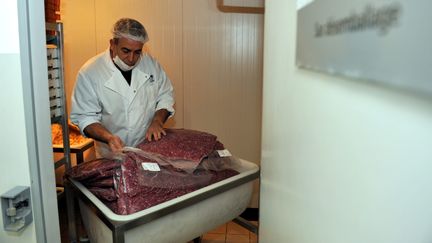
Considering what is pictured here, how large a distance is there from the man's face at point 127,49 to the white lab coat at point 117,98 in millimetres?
54

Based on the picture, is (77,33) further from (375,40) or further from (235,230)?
(375,40)

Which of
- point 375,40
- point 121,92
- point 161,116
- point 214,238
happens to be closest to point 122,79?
point 121,92

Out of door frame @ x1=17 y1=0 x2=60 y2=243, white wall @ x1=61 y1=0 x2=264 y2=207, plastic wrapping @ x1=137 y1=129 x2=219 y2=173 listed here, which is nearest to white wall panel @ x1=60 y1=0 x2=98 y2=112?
white wall @ x1=61 y1=0 x2=264 y2=207

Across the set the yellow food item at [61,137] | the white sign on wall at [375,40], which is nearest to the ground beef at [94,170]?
the yellow food item at [61,137]

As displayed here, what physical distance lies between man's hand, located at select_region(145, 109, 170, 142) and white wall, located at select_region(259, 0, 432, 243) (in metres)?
0.69

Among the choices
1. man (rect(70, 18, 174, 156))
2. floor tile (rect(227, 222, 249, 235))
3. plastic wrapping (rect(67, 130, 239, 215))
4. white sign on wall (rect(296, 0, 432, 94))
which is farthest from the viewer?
floor tile (rect(227, 222, 249, 235))

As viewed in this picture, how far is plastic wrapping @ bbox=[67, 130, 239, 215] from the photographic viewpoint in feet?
3.75

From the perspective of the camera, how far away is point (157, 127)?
162 centimetres

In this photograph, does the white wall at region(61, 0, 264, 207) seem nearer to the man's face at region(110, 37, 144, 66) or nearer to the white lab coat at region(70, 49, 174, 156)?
the white lab coat at region(70, 49, 174, 156)

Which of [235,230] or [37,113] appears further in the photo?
[235,230]

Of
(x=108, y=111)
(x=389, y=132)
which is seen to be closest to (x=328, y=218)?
(x=389, y=132)

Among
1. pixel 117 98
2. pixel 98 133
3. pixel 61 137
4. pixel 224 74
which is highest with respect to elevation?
pixel 224 74

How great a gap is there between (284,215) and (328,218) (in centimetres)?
25

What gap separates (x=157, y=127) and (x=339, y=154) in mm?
1187
